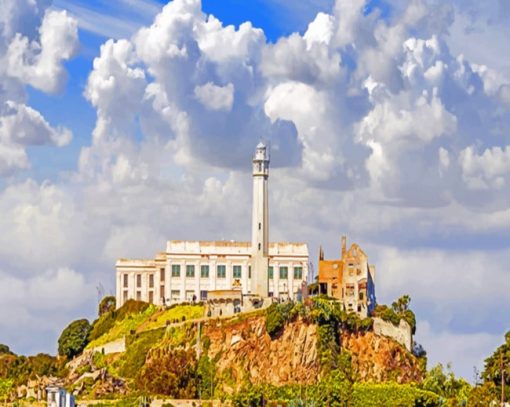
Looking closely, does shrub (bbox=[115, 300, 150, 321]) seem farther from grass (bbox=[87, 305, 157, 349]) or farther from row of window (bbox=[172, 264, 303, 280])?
row of window (bbox=[172, 264, 303, 280])

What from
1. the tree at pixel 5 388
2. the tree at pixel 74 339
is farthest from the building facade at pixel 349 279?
the tree at pixel 5 388

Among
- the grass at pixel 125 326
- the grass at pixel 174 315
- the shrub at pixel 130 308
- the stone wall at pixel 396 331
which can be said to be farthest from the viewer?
the shrub at pixel 130 308

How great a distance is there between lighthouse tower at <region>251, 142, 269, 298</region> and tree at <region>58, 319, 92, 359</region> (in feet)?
52.1

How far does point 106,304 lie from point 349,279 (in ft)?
79.7

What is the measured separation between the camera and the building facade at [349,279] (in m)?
119

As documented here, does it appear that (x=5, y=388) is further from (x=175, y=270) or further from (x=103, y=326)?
(x=175, y=270)

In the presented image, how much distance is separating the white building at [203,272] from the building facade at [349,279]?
570cm

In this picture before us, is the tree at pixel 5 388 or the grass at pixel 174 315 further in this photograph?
the grass at pixel 174 315

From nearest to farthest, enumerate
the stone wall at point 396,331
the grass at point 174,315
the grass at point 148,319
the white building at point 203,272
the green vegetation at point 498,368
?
the green vegetation at point 498,368
the stone wall at point 396,331
the grass at point 174,315
the grass at point 148,319
the white building at point 203,272

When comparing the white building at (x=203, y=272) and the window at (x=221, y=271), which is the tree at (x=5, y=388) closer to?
the white building at (x=203, y=272)

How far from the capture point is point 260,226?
122625 millimetres

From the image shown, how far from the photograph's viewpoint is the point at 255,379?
113m

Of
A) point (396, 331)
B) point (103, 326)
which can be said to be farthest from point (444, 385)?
point (103, 326)

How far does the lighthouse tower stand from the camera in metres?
122
